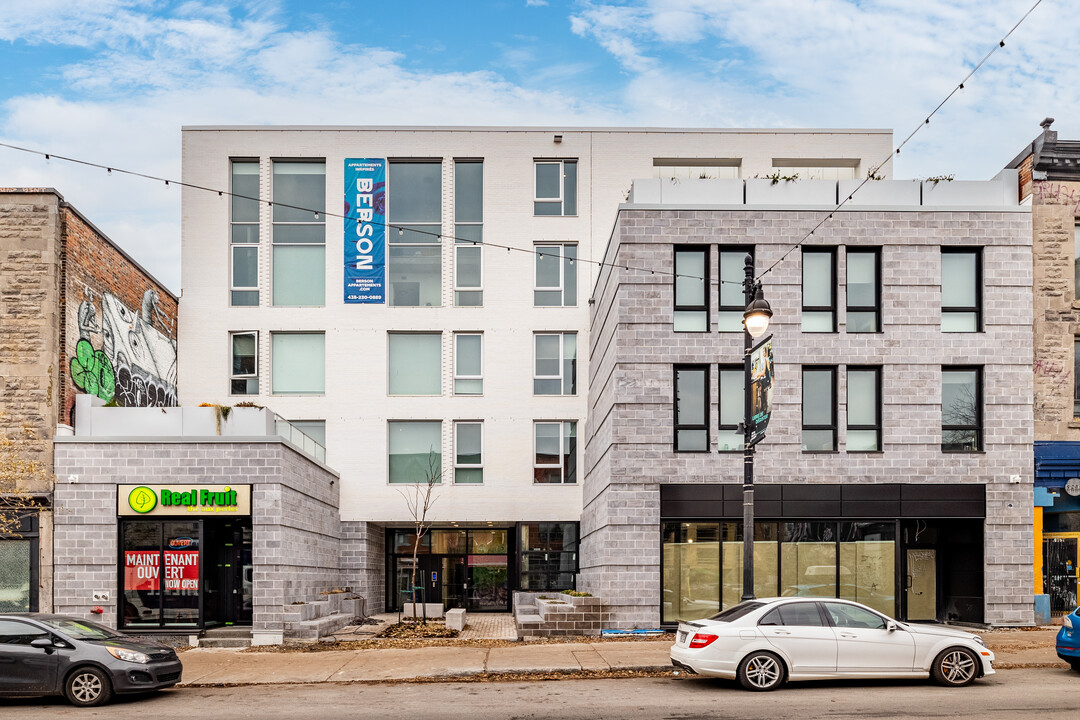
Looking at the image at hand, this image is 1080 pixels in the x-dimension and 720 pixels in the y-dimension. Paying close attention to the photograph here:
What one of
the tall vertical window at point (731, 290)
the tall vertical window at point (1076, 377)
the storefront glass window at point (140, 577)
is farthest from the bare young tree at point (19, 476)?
the tall vertical window at point (1076, 377)

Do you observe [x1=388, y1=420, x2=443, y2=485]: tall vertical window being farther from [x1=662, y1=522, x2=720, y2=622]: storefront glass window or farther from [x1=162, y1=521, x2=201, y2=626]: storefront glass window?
[x1=662, y1=522, x2=720, y2=622]: storefront glass window

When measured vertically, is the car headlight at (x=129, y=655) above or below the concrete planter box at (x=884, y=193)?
below

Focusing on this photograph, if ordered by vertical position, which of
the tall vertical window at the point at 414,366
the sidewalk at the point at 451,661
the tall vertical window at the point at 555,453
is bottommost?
the sidewalk at the point at 451,661

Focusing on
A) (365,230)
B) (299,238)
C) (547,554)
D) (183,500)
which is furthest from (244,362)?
(547,554)

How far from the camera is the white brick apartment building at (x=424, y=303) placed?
3144 centimetres

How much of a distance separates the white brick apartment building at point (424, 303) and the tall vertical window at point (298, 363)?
46mm

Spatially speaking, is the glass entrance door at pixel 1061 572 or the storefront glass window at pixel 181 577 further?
the glass entrance door at pixel 1061 572

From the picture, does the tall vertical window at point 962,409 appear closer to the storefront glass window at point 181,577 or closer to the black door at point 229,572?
the black door at point 229,572

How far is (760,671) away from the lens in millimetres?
14453

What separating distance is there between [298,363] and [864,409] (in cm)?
1764

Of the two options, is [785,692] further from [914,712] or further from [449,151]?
[449,151]

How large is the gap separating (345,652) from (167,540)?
4.92 m

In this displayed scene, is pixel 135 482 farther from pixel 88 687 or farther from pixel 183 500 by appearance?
pixel 88 687

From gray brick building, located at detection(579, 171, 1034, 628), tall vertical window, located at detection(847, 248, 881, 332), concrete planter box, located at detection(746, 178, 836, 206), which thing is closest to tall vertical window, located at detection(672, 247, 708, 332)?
gray brick building, located at detection(579, 171, 1034, 628)
